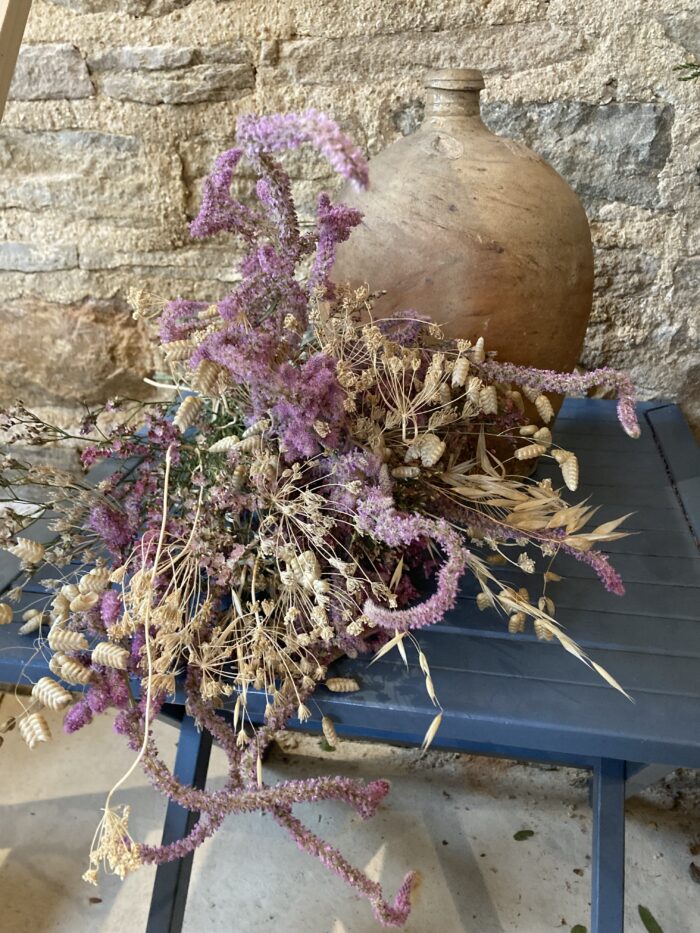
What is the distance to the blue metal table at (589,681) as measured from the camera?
2.14 feet

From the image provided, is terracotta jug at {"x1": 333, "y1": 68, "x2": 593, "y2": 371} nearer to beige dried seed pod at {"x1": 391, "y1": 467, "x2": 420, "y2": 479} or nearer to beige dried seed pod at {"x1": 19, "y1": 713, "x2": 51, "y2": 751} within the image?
beige dried seed pod at {"x1": 391, "y1": 467, "x2": 420, "y2": 479}

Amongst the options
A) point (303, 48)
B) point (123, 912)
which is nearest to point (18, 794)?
point (123, 912)

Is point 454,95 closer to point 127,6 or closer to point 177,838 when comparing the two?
point 127,6

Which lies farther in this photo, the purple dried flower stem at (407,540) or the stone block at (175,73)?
the stone block at (175,73)

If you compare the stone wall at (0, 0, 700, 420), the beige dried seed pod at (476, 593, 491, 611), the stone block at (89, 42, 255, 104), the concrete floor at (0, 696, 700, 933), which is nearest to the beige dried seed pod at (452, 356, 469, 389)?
the beige dried seed pod at (476, 593, 491, 611)

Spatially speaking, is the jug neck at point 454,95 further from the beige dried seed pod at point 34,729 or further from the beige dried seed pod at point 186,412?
the beige dried seed pod at point 34,729

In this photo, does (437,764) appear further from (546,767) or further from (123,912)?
(123,912)

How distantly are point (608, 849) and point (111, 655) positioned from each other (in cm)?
62

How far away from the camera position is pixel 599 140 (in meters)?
1.16

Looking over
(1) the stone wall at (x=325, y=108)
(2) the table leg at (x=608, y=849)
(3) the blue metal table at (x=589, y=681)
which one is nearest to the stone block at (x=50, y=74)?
(1) the stone wall at (x=325, y=108)

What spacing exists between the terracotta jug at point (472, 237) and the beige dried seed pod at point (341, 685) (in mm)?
412

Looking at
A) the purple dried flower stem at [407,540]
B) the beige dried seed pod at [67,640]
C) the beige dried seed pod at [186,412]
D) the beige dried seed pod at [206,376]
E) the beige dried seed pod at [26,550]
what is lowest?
the beige dried seed pod at [67,640]

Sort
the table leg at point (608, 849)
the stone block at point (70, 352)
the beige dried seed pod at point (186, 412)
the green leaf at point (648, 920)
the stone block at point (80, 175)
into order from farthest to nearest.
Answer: the stone block at point (70, 352) < the stone block at point (80, 175) < the green leaf at point (648, 920) < the table leg at point (608, 849) < the beige dried seed pod at point (186, 412)

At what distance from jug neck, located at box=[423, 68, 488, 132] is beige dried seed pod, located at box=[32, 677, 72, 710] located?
748 mm
